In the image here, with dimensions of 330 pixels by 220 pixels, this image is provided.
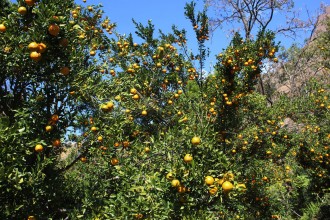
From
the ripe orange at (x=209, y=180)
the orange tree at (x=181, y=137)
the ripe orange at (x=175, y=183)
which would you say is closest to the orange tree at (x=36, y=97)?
the orange tree at (x=181, y=137)

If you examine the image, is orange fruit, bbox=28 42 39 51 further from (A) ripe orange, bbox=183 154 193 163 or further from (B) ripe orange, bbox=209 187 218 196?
(B) ripe orange, bbox=209 187 218 196

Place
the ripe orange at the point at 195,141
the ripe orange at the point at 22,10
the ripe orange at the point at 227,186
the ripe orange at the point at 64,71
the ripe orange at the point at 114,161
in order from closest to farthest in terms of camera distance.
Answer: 1. the ripe orange at the point at 227,186
2. the ripe orange at the point at 22,10
3. the ripe orange at the point at 195,141
4. the ripe orange at the point at 64,71
5. the ripe orange at the point at 114,161

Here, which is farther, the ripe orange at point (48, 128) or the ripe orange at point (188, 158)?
the ripe orange at point (48, 128)

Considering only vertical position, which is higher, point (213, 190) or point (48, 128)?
point (48, 128)

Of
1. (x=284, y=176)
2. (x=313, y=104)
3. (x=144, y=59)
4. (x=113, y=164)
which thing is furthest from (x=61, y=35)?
(x=284, y=176)

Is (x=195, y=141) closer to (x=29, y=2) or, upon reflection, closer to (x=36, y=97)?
(x=36, y=97)

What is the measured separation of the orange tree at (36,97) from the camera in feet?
9.27

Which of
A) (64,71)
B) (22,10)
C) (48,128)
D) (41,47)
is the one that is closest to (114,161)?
(48,128)

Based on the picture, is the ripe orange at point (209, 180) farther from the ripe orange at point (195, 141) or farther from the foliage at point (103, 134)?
the ripe orange at point (195, 141)

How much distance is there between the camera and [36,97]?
10.7 feet

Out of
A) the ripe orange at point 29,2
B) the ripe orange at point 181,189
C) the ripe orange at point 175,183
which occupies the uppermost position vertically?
the ripe orange at point 29,2

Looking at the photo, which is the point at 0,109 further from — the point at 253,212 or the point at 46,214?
the point at 253,212

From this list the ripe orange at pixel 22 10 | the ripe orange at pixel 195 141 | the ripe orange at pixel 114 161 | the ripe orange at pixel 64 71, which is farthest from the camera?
the ripe orange at pixel 114 161

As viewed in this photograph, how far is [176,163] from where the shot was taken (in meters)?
3.02
